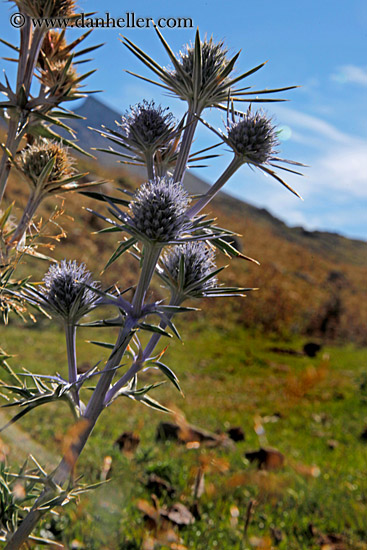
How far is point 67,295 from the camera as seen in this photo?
4.20ft

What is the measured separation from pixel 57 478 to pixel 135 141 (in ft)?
3.03

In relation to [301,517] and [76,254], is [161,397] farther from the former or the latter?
[76,254]

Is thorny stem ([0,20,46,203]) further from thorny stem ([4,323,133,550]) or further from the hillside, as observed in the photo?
the hillside

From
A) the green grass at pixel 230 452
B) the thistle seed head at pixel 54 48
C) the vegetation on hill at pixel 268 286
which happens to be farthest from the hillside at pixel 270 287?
the thistle seed head at pixel 54 48

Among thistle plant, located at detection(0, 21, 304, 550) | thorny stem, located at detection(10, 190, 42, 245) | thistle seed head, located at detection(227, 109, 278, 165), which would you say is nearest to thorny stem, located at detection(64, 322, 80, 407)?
thistle plant, located at detection(0, 21, 304, 550)

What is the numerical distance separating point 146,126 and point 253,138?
290 millimetres

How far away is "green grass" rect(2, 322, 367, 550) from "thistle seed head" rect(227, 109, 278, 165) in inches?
22.4

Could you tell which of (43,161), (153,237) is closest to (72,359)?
(153,237)

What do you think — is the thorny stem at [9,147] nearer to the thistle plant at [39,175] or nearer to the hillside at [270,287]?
the thistle plant at [39,175]

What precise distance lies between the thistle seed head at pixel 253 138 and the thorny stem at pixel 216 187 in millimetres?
37

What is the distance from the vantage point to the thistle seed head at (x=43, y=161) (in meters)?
1.60

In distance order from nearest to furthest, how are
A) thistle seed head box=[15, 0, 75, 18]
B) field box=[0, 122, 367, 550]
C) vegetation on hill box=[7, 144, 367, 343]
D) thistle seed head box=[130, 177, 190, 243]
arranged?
1. thistle seed head box=[130, 177, 190, 243]
2. thistle seed head box=[15, 0, 75, 18]
3. field box=[0, 122, 367, 550]
4. vegetation on hill box=[7, 144, 367, 343]

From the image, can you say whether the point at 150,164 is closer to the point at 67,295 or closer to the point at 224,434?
the point at 67,295

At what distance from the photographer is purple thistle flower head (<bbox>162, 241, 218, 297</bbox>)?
4.34ft
